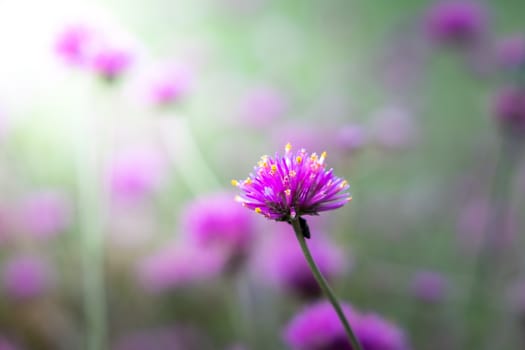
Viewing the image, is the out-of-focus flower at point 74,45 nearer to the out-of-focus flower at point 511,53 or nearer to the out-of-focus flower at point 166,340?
the out-of-focus flower at point 166,340

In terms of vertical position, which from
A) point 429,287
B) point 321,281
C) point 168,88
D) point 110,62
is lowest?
point 321,281

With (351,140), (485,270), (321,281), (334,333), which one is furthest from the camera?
(485,270)

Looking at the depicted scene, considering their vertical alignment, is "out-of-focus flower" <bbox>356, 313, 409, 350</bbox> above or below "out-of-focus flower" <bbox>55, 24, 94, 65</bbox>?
below

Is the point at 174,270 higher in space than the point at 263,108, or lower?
lower

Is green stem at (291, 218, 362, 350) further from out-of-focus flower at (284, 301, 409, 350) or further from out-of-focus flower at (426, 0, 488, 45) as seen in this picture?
out-of-focus flower at (426, 0, 488, 45)

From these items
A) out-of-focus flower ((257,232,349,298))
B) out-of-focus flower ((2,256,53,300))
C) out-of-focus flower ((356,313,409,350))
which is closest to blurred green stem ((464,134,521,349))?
out-of-focus flower ((257,232,349,298))

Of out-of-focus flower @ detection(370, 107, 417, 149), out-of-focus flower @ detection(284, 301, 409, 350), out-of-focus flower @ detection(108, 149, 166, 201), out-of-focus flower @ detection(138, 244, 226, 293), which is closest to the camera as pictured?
out-of-focus flower @ detection(284, 301, 409, 350)

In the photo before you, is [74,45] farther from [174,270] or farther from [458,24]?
[458,24]

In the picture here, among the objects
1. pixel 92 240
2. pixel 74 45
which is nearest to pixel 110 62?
pixel 74 45
